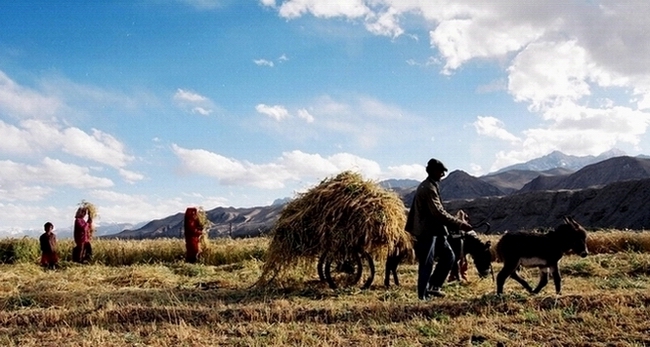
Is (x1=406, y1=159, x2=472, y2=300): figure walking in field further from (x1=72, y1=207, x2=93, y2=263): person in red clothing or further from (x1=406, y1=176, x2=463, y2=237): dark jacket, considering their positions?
(x1=72, y1=207, x2=93, y2=263): person in red clothing

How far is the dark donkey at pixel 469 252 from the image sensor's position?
405 inches

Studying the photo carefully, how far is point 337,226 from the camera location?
9883 mm

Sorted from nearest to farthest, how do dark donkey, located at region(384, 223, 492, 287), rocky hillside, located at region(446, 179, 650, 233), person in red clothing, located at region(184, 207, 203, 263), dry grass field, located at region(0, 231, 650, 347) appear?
dry grass field, located at region(0, 231, 650, 347) → dark donkey, located at region(384, 223, 492, 287) → person in red clothing, located at region(184, 207, 203, 263) → rocky hillside, located at region(446, 179, 650, 233)

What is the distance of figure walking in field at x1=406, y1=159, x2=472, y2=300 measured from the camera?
8570mm

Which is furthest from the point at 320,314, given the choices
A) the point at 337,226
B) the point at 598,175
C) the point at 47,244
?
the point at 598,175

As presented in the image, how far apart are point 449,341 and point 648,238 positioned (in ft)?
45.5

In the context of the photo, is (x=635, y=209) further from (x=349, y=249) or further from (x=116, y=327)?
(x=116, y=327)

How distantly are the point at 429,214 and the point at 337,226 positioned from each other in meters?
1.84

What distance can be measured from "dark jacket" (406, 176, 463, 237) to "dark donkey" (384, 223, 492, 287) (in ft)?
5.34

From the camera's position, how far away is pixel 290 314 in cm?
741

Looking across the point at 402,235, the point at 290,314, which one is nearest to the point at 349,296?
the point at 402,235

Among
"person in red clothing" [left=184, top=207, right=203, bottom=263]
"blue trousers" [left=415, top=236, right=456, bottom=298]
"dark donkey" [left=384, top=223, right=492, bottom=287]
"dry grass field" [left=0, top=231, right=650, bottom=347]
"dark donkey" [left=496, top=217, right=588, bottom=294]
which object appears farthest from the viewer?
"person in red clothing" [left=184, top=207, right=203, bottom=263]

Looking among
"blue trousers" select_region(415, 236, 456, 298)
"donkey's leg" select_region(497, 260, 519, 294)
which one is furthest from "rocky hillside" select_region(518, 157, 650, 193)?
"donkey's leg" select_region(497, 260, 519, 294)

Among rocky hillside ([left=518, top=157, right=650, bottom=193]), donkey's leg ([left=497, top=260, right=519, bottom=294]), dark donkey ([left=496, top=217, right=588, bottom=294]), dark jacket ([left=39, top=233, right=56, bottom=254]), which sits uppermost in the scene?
rocky hillside ([left=518, top=157, right=650, bottom=193])
